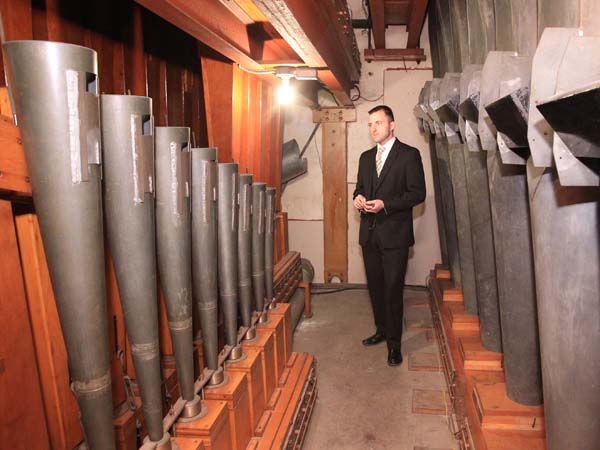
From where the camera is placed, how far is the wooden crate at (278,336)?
2.75m

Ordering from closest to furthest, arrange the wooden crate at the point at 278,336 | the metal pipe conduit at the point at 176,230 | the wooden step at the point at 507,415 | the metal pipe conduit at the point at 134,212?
1. the metal pipe conduit at the point at 134,212
2. the metal pipe conduit at the point at 176,230
3. the wooden step at the point at 507,415
4. the wooden crate at the point at 278,336

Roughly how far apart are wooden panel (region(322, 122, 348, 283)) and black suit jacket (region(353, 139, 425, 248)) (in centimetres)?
217

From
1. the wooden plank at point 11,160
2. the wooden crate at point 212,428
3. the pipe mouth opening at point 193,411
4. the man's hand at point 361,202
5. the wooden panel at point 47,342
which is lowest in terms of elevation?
the wooden crate at point 212,428

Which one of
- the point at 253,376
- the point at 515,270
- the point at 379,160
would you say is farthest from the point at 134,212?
the point at 379,160

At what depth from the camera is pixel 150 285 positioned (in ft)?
4.70

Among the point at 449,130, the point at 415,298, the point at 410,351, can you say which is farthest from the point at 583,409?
the point at 415,298

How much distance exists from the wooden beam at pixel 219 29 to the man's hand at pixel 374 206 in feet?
4.13

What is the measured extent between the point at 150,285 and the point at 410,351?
3.32m

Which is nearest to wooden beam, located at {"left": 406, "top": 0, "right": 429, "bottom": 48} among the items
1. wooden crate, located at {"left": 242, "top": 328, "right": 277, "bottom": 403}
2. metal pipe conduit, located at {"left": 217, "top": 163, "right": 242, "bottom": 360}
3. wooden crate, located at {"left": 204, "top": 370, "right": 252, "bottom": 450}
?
metal pipe conduit, located at {"left": 217, "top": 163, "right": 242, "bottom": 360}

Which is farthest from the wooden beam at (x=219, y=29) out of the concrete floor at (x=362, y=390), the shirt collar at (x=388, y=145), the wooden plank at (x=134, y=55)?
the concrete floor at (x=362, y=390)

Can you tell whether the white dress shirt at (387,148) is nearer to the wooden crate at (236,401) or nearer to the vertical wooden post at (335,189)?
the vertical wooden post at (335,189)

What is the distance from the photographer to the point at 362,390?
11.8 feet

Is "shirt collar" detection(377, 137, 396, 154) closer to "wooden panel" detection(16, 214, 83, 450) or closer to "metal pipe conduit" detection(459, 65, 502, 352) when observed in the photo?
"metal pipe conduit" detection(459, 65, 502, 352)

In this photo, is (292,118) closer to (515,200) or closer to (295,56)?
(295,56)
